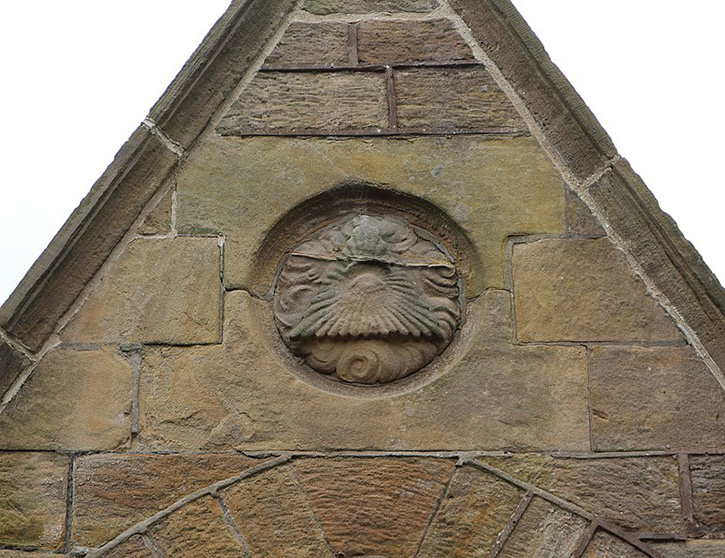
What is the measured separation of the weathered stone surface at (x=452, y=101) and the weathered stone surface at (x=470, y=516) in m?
1.27

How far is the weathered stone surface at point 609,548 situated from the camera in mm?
3812

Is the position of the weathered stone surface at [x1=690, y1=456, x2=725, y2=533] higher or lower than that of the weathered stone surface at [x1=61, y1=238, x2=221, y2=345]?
lower

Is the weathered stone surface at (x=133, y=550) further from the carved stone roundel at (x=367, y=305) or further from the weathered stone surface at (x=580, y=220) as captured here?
the weathered stone surface at (x=580, y=220)

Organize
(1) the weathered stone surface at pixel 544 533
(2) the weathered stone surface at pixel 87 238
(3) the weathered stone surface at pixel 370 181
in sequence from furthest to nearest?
(3) the weathered stone surface at pixel 370 181, (2) the weathered stone surface at pixel 87 238, (1) the weathered stone surface at pixel 544 533

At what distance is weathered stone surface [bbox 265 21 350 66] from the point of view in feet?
14.4

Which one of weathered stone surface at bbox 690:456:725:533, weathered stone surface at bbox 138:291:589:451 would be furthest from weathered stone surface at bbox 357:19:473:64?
weathered stone surface at bbox 690:456:725:533

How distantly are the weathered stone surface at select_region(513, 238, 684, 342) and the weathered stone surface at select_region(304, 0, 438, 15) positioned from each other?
103 centimetres

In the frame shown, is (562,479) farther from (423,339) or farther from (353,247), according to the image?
(353,247)

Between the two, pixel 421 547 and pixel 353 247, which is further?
pixel 353 247

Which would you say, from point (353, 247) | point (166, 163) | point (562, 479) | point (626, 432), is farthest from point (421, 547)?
point (166, 163)

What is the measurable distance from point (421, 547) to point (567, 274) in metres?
1.07

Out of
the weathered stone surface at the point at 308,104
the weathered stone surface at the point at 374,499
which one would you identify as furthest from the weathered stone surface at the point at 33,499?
the weathered stone surface at the point at 308,104

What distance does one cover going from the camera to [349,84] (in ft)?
14.2

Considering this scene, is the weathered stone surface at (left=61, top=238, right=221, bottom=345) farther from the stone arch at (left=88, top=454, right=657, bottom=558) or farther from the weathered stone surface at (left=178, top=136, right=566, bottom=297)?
the stone arch at (left=88, top=454, right=657, bottom=558)
